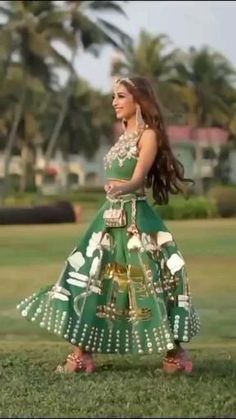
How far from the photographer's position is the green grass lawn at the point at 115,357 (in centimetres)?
323

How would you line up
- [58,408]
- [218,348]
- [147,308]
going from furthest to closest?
[218,348], [147,308], [58,408]

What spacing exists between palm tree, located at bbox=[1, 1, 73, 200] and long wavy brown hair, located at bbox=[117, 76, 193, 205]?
943 millimetres

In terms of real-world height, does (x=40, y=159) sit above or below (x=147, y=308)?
above

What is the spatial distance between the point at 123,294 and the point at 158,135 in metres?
0.68

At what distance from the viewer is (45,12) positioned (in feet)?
15.4

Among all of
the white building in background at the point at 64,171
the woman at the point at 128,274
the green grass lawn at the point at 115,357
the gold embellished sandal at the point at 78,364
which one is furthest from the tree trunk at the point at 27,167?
the gold embellished sandal at the point at 78,364

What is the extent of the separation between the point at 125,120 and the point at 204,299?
1.33 metres

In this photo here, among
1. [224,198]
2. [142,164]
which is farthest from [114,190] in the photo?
[224,198]

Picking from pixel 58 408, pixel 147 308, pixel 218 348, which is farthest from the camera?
pixel 218 348

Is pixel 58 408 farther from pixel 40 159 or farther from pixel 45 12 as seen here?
pixel 45 12

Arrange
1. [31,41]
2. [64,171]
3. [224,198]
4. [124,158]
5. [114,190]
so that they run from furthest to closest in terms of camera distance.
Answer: [224,198]
[64,171]
[31,41]
[124,158]
[114,190]

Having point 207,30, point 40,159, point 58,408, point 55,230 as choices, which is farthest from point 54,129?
point 58,408

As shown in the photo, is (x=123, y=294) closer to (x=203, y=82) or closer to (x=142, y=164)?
(x=142, y=164)

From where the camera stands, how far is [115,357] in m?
4.23
